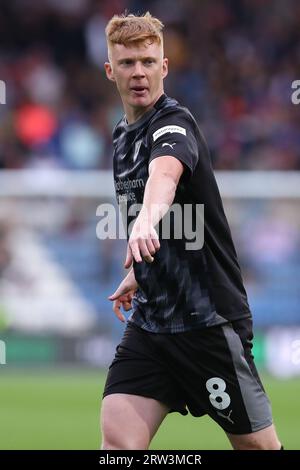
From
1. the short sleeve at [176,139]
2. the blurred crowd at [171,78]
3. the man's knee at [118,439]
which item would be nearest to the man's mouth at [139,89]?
the short sleeve at [176,139]

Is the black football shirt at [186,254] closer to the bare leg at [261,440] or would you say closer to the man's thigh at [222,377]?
the man's thigh at [222,377]

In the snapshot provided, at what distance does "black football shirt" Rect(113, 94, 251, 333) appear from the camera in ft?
15.7

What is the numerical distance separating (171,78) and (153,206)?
38.7 ft

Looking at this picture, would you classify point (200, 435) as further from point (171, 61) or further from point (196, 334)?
point (171, 61)

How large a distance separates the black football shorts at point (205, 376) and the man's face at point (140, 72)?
1.04 m

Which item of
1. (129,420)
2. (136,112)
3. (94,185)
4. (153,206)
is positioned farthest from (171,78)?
(153,206)

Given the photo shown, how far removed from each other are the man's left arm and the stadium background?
14.1 feet

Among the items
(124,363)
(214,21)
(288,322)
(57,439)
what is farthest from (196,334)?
(214,21)

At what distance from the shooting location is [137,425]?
15.7ft

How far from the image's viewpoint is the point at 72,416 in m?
9.75

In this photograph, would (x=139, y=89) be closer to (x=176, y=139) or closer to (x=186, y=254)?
(x=176, y=139)

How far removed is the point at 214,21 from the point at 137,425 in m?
12.7

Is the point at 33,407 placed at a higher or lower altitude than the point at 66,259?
lower

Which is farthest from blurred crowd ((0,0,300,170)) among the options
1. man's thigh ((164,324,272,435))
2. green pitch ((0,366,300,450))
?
man's thigh ((164,324,272,435))
